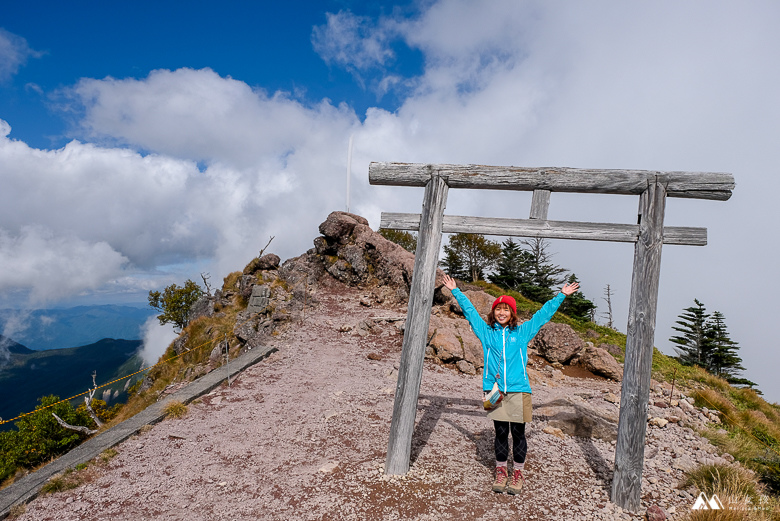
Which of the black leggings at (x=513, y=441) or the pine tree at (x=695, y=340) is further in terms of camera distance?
the pine tree at (x=695, y=340)

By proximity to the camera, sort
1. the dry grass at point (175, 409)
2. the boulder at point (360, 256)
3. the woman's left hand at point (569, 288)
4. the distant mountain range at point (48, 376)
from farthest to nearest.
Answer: the distant mountain range at point (48, 376), the boulder at point (360, 256), the dry grass at point (175, 409), the woman's left hand at point (569, 288)

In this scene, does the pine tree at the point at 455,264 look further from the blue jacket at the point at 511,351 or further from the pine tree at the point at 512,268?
the blue jacket at the point at 511,351

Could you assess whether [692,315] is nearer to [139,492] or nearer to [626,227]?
[626,227]

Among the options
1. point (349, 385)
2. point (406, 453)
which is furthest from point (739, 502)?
point (349, 385)

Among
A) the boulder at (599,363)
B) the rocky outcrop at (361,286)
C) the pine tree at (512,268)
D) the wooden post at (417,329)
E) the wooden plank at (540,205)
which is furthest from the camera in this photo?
the pine tree at (512,268)

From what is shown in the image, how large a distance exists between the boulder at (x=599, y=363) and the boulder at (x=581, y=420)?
4.83 m

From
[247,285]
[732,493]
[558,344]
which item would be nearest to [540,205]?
[732,493]

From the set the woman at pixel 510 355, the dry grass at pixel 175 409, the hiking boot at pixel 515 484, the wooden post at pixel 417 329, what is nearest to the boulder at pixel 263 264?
the dry grass at pixel 175 409

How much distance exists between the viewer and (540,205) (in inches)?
179

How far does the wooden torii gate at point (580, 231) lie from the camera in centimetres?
422

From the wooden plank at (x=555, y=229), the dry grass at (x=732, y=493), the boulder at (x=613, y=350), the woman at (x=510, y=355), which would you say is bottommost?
the dry grass at (x=732, y=493)

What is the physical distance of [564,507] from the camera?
4.18 m

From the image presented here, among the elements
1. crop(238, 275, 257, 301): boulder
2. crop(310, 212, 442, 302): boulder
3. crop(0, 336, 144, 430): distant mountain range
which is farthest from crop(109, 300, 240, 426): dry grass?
crop(0, 336, 144, 430): distant mountain range

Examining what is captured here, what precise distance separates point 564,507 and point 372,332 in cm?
879
